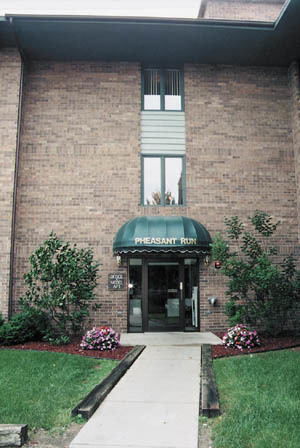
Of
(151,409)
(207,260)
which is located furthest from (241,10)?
(151,409)

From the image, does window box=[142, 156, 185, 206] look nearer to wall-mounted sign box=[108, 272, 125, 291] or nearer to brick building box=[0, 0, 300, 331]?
brick building box=[0, 0, 300, 331]

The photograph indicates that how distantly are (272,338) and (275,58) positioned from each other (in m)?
9.77

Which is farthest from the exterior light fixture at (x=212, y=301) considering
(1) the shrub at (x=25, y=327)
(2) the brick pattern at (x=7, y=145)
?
(2) the brick pattern at (x=7, y=145)

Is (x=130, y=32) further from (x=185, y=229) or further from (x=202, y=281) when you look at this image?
(x=202, y=281)

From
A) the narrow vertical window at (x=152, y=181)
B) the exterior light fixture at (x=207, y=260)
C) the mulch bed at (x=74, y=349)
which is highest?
the narrow vertical window at (x=152, y=181)

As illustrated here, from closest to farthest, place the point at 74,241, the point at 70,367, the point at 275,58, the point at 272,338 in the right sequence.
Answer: the point at 70,367
the point at 272,338
the point at 74,241
the point at 275,58

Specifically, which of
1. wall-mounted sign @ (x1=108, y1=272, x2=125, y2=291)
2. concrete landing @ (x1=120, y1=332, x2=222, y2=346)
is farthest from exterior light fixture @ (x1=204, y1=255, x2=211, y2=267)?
wall-mounted sign @ (x1=108, y1=272, x2=125, y2=291)

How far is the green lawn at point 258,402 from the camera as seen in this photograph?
4750mm

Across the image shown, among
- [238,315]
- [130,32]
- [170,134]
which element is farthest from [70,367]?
[130,32]

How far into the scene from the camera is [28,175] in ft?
44.3

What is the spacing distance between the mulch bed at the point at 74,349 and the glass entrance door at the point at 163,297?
287 centimetres

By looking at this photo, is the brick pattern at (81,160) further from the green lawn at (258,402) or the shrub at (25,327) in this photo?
the green lawn at (258,402)

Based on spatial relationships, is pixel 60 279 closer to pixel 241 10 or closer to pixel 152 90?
pixel 152 90

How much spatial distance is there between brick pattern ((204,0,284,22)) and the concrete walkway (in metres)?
14.4
